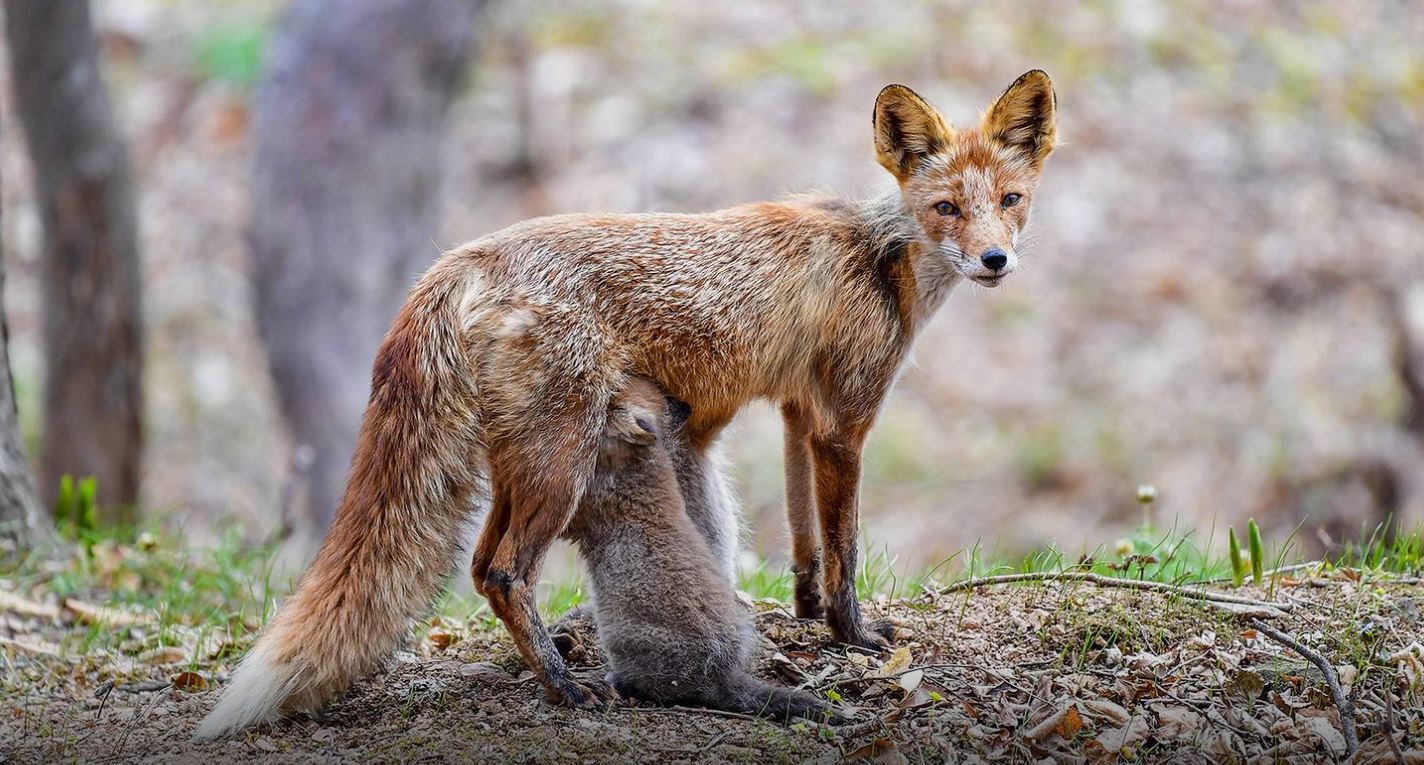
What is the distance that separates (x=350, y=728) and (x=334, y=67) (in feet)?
25.5

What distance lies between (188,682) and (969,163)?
11.8 ft

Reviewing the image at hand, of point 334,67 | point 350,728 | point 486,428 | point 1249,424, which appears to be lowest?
point 1249,424

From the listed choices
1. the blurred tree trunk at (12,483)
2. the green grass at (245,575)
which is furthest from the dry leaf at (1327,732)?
the blurred tree trunk at (12,483)

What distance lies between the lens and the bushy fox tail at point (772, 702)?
179 inches

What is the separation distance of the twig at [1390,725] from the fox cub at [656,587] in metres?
1.75

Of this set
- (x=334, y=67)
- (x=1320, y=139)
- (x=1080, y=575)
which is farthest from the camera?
(x=1320, y=139)

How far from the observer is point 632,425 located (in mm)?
4863

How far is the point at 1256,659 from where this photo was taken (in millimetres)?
4832

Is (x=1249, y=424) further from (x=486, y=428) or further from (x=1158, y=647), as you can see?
(x=486, y=428)

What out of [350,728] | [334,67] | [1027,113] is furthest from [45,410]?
[1027,113]

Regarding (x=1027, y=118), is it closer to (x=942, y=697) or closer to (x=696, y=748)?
(x=942, y=697)

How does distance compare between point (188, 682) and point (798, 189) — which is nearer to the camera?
point (188, 682)

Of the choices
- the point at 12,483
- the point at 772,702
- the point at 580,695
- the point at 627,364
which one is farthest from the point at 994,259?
the point at 12,483

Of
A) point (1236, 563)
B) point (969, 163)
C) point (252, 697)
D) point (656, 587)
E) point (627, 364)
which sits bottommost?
point (1236, 563)
